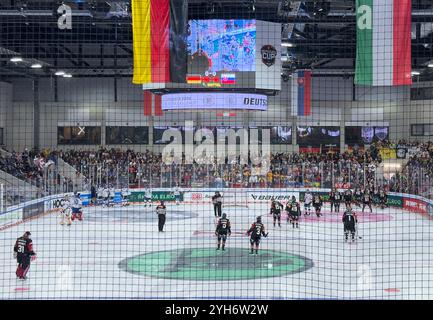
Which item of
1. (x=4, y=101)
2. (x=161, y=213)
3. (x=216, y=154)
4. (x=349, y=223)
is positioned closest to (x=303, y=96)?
(x=216, y=154)

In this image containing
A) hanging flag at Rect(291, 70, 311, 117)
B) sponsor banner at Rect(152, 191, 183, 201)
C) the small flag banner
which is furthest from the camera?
sponsor banner at Rect(152, 191, 183, 201)

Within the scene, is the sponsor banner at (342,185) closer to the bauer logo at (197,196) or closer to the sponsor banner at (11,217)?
the bauer logo at (197,196)

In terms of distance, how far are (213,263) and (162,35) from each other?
570 centimetres

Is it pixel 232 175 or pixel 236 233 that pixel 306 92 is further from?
pixel 236 233

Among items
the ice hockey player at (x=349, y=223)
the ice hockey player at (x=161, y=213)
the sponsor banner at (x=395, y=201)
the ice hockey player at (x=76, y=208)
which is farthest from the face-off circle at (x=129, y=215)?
the sponsor banner at (x=395, y=201)

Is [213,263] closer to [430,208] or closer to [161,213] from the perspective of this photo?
[161,213]

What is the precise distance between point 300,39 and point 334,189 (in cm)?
735

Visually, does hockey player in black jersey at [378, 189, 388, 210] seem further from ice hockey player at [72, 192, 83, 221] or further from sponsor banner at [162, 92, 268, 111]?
ice hockey player at [72, 192, 83, 221]

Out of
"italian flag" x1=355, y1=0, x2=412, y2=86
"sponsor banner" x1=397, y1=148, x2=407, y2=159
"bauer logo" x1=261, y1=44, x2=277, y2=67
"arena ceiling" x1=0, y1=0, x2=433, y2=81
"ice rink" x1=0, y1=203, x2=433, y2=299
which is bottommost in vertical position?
"ice rink" x1=0, y1=203, x2=433, y2=299

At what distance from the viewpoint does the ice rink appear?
36.4ft

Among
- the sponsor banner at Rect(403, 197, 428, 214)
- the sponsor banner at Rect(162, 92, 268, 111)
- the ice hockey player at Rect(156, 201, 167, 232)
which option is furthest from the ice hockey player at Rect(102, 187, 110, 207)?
the sponsor banner at Rect(403, 197, 428, 214)

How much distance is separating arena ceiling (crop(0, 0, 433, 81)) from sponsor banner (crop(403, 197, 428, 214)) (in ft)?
22.4

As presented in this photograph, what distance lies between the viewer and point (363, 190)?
27.0 metres

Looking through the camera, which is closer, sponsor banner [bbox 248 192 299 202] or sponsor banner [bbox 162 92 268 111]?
sponsor banner [bbox 162 92 268 111]
